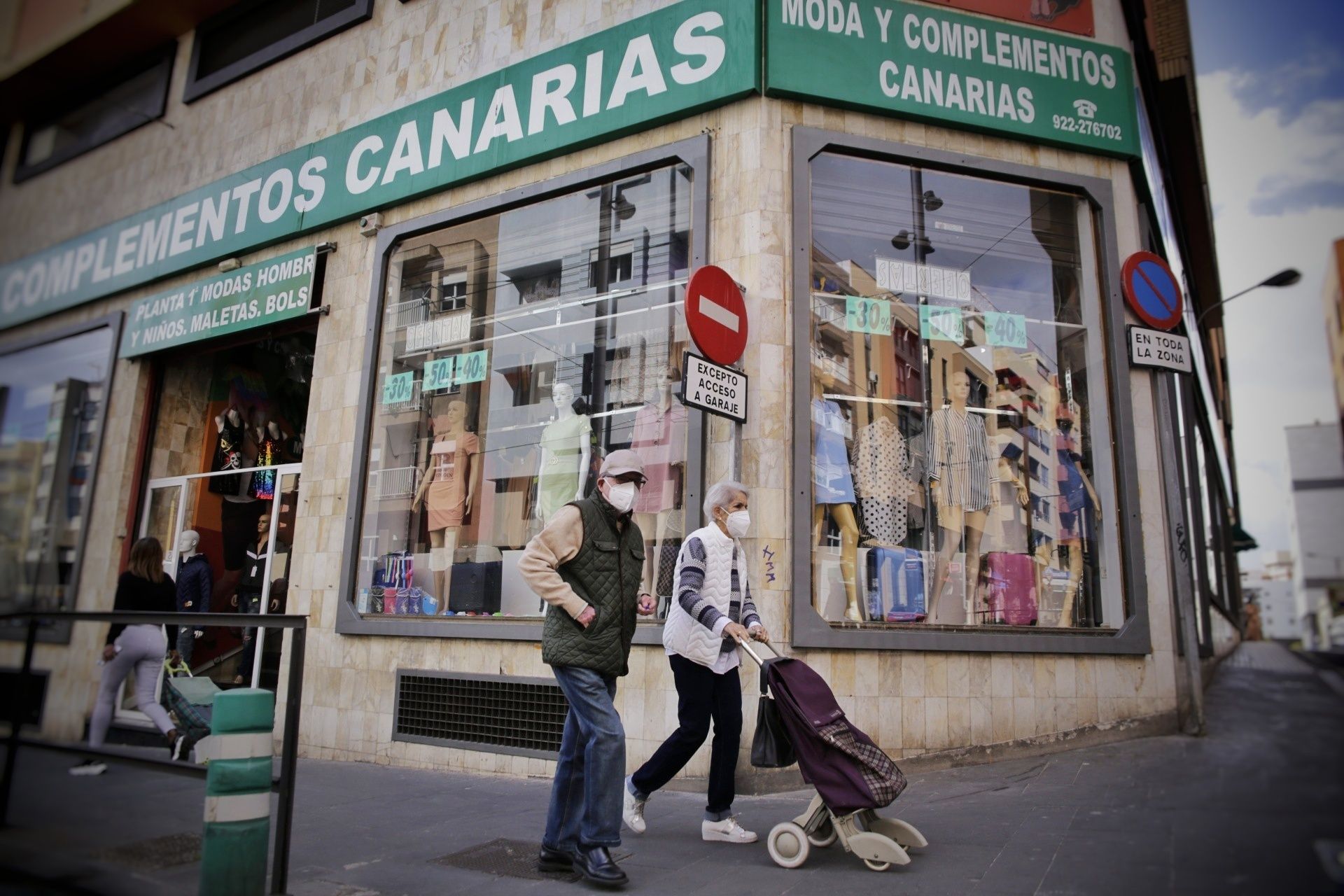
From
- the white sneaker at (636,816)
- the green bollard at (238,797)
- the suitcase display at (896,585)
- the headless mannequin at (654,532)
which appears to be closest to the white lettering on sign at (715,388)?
the headless mannequin at (654,532)

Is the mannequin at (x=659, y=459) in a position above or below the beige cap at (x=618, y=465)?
above

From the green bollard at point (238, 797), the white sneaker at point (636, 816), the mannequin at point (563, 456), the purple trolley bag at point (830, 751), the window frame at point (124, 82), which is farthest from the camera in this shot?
the window frame at point (124, 82)

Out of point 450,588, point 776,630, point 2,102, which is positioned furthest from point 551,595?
point 2,102

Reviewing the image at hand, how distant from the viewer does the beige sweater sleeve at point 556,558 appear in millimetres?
3713

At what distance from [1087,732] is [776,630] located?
7.60 ft

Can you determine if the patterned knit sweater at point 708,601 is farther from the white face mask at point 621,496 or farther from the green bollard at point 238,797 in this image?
the green bollard at point 238,797

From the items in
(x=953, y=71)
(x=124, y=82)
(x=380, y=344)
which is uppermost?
(x=124, y=82)

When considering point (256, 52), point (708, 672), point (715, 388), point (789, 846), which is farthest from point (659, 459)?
point (256, 52)

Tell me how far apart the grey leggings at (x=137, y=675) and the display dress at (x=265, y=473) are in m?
5.68

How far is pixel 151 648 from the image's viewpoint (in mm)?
4094

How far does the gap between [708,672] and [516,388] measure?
162 inches

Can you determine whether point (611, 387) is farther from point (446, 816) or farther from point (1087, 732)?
point (1087, 732)

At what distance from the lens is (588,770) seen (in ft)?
12.0

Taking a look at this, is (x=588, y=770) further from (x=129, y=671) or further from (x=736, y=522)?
(x=129, y=671)
